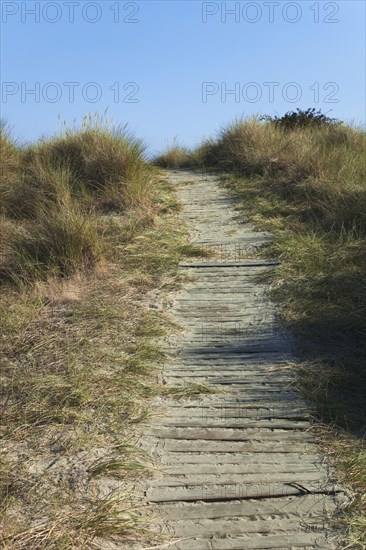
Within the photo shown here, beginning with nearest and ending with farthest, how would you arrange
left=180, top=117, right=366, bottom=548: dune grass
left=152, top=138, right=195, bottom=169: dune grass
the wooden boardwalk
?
1. the wooden boardwalk
2. left=180, top=117, right=366, bottom=548: dune grass
3. left=152, top=138, right=195, bottom=169: dune grass

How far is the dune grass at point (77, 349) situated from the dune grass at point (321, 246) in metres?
0.87

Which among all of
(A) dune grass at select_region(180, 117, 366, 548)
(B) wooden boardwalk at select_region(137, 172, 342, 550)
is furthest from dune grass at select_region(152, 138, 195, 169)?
(B) wooden boardwalk at select_region(137, 172, 342, 550)

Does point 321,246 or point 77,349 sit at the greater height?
point 321,246

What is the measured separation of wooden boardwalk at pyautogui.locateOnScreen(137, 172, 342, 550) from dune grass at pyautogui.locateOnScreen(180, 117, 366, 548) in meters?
0.12

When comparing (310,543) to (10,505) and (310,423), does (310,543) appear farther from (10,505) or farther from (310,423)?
(10,505)

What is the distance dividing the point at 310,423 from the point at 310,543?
821 mm

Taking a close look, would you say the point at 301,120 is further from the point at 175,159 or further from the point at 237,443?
the point at 237,443

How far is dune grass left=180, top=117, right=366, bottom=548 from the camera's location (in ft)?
9.93

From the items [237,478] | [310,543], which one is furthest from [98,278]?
[310,543]

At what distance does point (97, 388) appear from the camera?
3131mm

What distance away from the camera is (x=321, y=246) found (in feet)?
17.8

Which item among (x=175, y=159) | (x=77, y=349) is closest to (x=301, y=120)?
(x=175, y=159)

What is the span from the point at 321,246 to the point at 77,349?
8.89 ft

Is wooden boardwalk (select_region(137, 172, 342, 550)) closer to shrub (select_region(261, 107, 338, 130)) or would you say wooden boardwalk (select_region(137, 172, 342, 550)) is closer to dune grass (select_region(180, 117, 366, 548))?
dune grass (select_region(180, 117, 366, 548))
